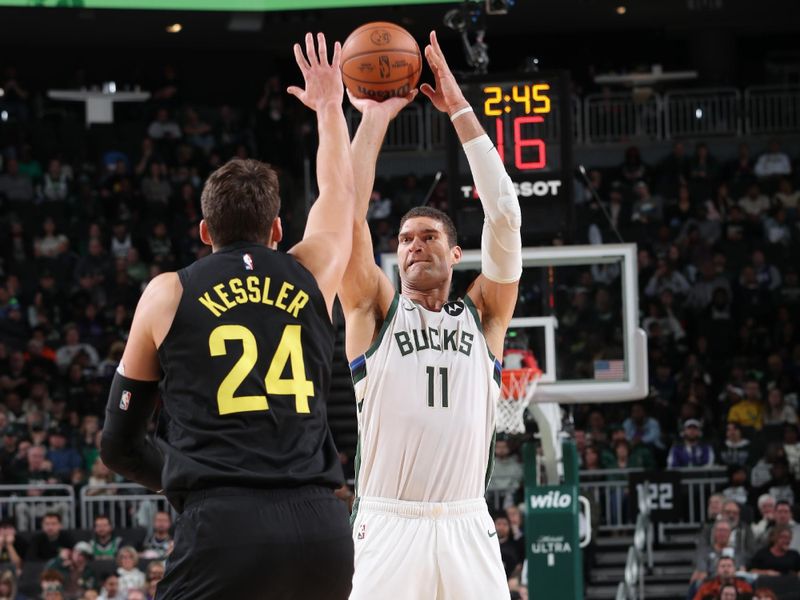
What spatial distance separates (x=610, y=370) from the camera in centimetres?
1163

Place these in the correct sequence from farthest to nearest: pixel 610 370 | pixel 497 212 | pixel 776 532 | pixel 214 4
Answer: pixel 214 4
pixel 776 532
pixel 610 370
pixel 497 212

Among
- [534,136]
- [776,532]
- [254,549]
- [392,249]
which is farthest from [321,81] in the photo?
[392,249]

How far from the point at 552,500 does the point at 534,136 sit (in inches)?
117

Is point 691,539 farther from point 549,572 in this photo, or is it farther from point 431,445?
point 431,445

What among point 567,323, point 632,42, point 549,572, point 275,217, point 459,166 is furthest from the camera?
point 632,42

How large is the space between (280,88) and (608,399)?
1557 cm

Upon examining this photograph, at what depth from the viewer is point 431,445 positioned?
5.97 metres

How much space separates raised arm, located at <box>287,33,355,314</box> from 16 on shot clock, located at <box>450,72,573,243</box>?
554 cm

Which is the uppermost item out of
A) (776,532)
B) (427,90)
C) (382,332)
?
(427,90)

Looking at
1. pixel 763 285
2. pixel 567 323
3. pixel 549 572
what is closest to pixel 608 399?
pixel 549 572

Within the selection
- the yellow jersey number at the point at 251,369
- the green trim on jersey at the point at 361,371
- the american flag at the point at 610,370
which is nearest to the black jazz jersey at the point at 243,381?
the yellow jersey number at the point at 251,369

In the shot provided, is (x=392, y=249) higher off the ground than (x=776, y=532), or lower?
higher

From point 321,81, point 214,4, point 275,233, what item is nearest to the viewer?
point 275,233

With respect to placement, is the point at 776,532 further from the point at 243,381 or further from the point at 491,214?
the point at 243,381
